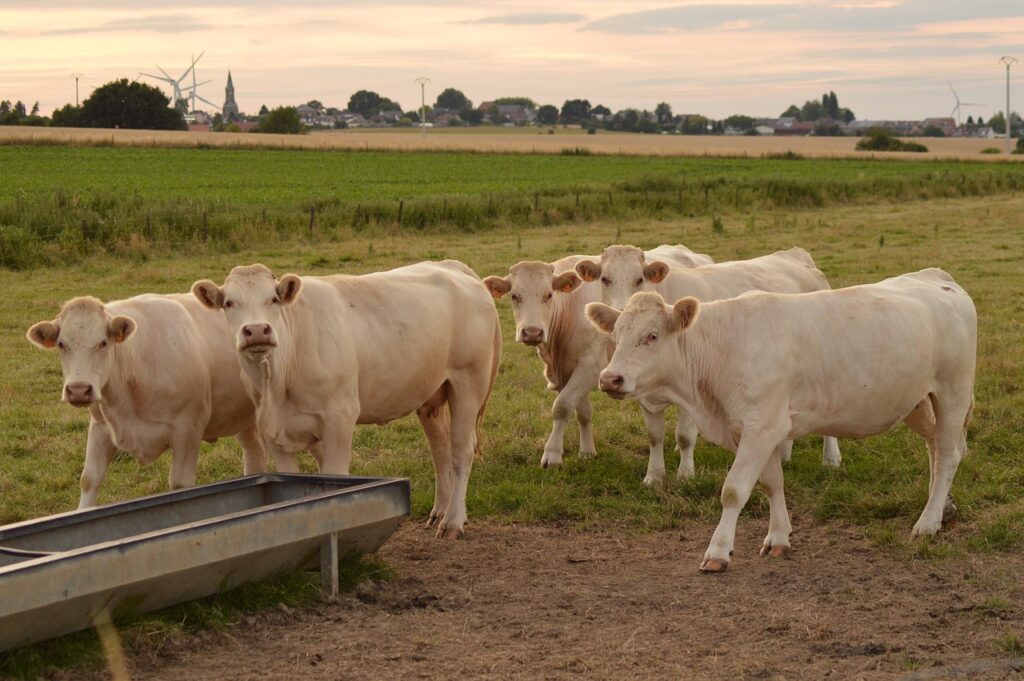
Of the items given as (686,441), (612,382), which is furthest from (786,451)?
(612,382)

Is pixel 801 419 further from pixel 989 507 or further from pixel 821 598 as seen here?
pixel 989 507

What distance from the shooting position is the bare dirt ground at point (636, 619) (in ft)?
18.5

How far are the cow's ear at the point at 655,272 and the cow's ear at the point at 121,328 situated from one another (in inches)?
161

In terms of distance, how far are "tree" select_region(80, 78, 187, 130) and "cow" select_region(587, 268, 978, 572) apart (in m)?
82.8

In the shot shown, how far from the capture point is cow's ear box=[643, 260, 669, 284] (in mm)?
9695

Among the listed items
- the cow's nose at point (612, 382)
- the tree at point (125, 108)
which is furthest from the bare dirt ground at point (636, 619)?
the tree at point (125, 108)

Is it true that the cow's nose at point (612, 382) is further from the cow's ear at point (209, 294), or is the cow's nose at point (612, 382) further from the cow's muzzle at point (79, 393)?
the cow's muzzle at point (79, 393)

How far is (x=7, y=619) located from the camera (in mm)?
5230

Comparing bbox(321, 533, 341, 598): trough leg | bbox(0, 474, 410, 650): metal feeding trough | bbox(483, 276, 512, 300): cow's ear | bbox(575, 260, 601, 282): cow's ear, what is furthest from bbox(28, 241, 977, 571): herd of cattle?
bbox(575, 260, 601, 282): cow's ear

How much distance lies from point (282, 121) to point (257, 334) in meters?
84.6

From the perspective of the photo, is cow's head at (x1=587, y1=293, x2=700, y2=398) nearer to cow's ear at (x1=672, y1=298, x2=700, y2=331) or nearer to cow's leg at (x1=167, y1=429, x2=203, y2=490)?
cow's ear at (x1=672, y1=298, x2=700, y2=331)

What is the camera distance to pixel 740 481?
7.07m

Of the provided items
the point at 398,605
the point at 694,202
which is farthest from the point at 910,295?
the point at 694,202

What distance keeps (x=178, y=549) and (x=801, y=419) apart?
3.60 m
